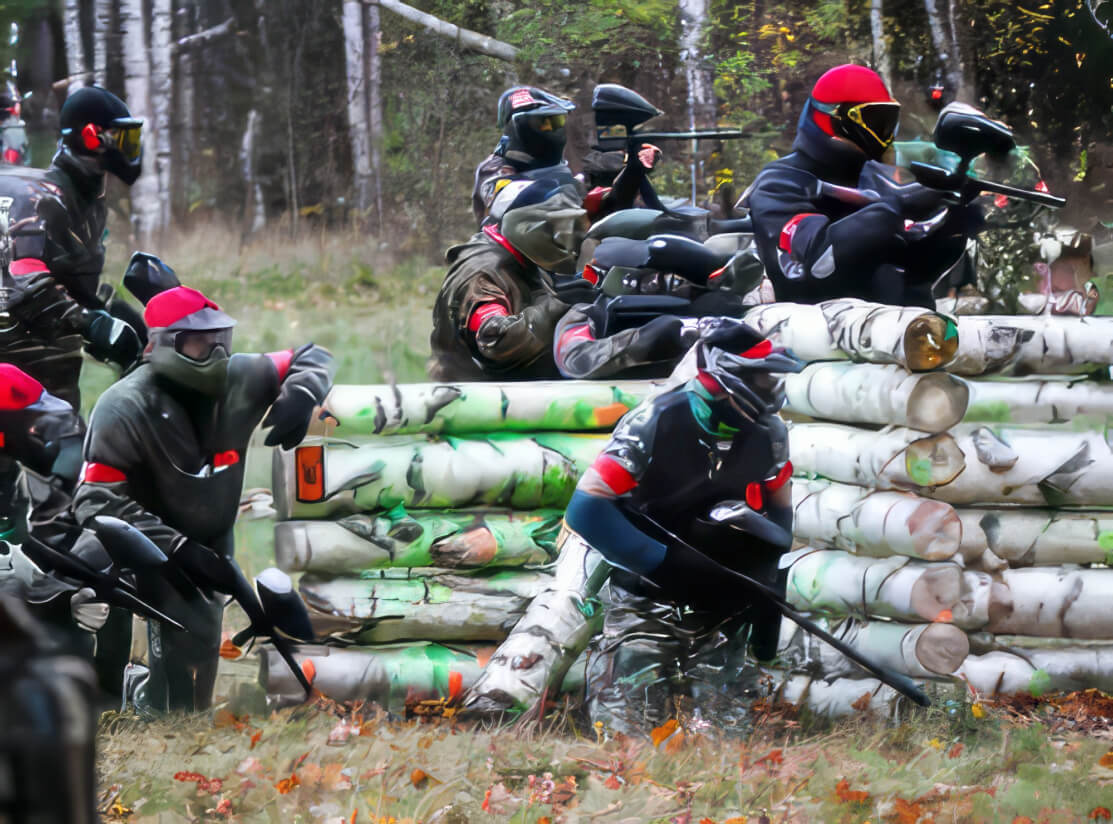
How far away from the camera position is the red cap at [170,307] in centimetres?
414

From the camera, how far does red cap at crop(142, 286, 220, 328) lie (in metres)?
4.14

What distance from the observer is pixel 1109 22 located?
412cm

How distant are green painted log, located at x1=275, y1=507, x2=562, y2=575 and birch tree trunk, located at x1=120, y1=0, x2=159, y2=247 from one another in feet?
4.16

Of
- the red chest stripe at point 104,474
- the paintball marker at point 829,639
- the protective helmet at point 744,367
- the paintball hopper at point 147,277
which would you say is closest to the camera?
the protective helmet at point 744,367

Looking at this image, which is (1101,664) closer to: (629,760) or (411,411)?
(629,760)

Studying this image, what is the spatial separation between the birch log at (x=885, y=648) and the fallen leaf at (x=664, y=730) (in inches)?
17.9

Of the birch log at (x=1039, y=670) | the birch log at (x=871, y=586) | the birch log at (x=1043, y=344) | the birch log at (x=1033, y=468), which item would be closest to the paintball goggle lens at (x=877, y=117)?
the birch log at (x=1043, y=344)

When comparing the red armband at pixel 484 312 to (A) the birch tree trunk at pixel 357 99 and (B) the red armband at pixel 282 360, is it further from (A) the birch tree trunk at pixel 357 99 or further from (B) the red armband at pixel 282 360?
(B) the red armband at pixel 282 360

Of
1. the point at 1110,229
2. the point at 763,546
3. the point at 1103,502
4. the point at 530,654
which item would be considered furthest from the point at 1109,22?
the point at 530,654

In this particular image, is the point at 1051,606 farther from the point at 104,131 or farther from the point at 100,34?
the point at 100,34

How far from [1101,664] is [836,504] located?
115 centimetres

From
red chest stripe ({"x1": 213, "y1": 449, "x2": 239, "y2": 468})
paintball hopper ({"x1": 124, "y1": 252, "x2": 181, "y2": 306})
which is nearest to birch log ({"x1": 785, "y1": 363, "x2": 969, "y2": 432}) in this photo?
red chest stripe ({"x1": 213, "y1": 449, "x2": 239, "y2": 468})

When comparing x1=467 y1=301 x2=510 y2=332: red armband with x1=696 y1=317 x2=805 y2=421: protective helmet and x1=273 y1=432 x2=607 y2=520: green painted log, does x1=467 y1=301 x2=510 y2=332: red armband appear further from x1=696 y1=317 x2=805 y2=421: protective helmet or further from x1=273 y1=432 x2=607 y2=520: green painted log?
x1=696 y1=317 x2=805 y2=421: protective helmet

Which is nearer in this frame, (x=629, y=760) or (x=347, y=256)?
(x=629, y=760)
